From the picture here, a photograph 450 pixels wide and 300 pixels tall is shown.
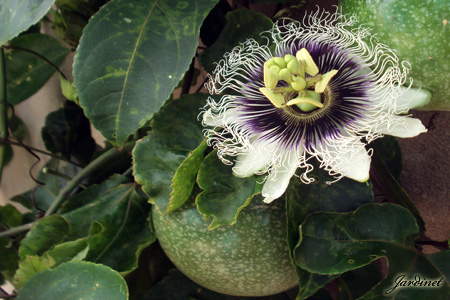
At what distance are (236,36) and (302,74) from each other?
160 millimetres

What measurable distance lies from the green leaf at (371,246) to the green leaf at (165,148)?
6.8 inches

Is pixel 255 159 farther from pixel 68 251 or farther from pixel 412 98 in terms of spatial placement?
pixel 68 251

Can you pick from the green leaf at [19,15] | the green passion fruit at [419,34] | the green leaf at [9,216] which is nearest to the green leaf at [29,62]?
the green leaf at [9,216]

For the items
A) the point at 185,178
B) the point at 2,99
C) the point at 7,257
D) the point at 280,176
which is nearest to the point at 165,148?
the point at 185,178

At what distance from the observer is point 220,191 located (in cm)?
51

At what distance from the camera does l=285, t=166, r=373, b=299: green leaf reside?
511 millimetres

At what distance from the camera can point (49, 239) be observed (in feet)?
2.32

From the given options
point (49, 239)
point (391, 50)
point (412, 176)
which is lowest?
point (49, 239)

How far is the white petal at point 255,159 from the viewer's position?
47 cm

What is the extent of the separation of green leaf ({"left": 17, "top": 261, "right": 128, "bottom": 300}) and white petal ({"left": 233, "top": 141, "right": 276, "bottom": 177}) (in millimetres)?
203

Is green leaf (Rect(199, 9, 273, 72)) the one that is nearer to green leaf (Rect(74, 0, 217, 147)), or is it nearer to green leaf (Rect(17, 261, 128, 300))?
green leaf (Rect(74, 0, 217, 147))

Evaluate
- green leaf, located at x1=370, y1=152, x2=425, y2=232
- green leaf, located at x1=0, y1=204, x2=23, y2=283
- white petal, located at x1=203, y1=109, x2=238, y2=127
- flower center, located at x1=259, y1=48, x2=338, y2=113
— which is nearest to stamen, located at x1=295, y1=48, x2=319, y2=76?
flower center, located at x1=259, y1=48, x2=338, y2=113

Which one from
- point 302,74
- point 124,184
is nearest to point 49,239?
point 124,184

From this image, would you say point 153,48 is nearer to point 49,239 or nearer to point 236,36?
point 236,36
